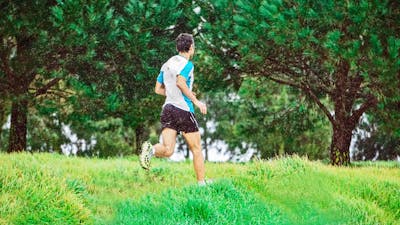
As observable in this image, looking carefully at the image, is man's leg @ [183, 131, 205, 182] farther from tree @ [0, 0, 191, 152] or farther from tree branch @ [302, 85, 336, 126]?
tree branch @ [302, 85, 336, 126]

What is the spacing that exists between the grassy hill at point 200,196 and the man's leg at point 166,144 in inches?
19.6

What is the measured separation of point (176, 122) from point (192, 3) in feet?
23.6

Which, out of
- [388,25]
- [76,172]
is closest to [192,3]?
[388,25]

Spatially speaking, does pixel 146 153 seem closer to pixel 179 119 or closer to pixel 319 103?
pixel 179 119

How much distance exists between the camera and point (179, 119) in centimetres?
762

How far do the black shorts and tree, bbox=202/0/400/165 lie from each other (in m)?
4.59

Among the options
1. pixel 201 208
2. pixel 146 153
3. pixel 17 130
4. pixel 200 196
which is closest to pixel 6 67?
pixel 17 130

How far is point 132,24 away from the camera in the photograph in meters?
13.3

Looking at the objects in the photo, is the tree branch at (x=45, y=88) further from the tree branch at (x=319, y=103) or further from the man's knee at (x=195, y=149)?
the man's knee at (x=195, y=149)

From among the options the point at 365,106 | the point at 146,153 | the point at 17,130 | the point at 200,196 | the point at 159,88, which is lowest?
the point at 200,196

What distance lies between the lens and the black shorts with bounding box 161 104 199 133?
25.0 feet

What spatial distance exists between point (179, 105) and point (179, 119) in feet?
0.59

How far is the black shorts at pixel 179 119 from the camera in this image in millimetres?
7617

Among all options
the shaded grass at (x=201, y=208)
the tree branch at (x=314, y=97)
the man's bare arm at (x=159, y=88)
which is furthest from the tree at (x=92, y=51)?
the shaded grass at (x=201, y=208)
